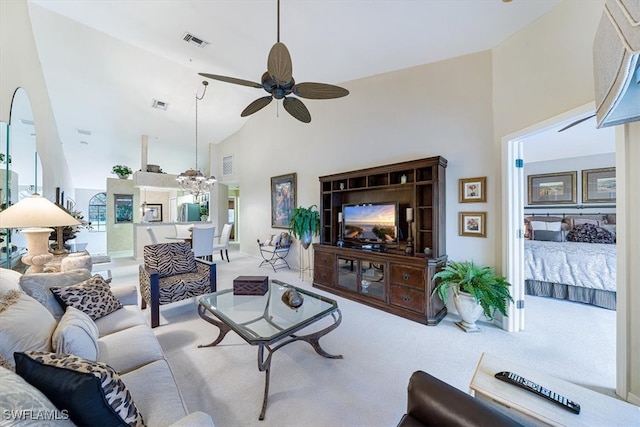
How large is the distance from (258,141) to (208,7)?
3750 mm

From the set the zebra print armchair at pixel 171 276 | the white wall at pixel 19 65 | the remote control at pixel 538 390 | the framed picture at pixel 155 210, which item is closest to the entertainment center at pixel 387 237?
the remote control at pixel 538 390

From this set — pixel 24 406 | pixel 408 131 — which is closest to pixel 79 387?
pixel 24 406

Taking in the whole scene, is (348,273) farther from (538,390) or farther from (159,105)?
(159,105)

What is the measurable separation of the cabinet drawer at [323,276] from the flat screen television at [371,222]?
0.60m

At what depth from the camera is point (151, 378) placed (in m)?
1.29

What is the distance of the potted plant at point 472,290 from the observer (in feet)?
8.19

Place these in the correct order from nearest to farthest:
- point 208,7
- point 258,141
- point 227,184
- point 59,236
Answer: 1. point 208,7
2. point 59,236
3. point 258,141
4. point 227,184

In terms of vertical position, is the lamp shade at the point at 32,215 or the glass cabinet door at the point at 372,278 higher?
the lamp shade at the point at 32,215

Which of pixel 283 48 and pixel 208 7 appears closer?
pixel 283 48

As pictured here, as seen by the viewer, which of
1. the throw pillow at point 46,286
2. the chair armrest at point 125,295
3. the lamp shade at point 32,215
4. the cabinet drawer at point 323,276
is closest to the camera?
the throw pillow at point 46,286

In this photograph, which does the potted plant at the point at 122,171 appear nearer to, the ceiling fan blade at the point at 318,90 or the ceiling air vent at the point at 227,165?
the ceiling air vent at the point at 227,165

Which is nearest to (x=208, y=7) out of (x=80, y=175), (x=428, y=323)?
(x=428, y=323)

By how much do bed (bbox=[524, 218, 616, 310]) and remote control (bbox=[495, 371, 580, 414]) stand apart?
309cm

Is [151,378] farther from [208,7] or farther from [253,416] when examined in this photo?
[208,7]
